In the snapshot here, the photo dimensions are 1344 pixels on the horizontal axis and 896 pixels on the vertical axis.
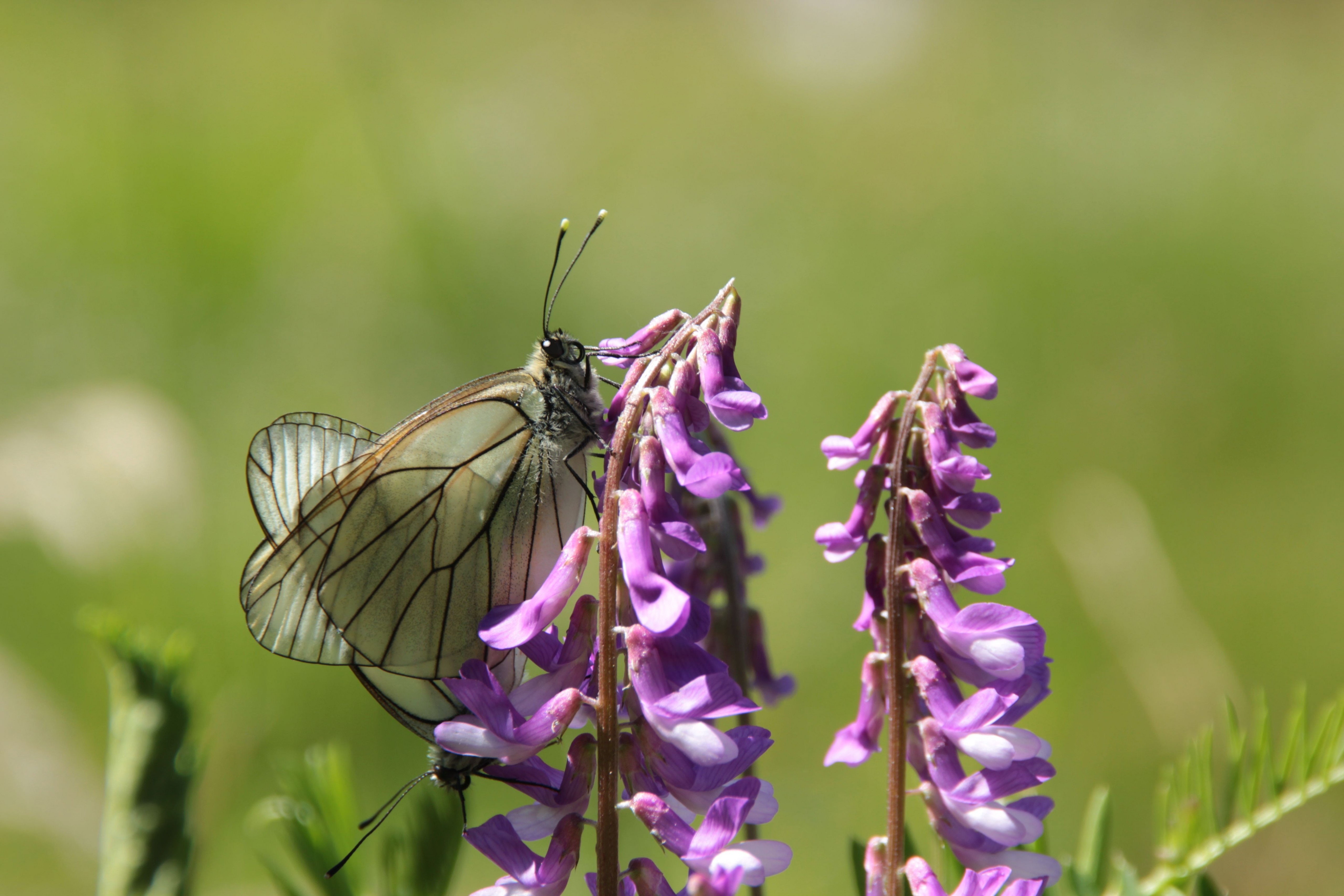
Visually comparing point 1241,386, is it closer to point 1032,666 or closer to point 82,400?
point 1032,666

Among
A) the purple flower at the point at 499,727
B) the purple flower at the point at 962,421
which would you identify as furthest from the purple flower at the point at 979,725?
the purple flower at the point at 499,727

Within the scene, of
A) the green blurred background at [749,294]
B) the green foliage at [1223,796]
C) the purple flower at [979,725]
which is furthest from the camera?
the green blurred background at [749,294]

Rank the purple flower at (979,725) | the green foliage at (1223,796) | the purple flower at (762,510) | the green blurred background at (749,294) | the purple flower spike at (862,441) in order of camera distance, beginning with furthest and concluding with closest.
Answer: the green blurred background at (749,294), the purple flower at (762,510), the green foliage at (1223,796), the purple flower spike at (862,441), the purple flower at (979,725)

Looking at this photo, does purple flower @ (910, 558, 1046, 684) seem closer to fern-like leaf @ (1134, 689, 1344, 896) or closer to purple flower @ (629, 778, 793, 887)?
purple flower @ (629, 778, 793, 887)

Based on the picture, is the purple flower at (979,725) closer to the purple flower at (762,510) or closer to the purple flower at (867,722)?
the purple flower at (867,722)

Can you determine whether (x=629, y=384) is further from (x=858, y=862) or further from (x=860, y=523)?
(x=858, y=862)

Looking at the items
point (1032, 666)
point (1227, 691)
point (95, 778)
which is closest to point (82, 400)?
point (95, 778)
